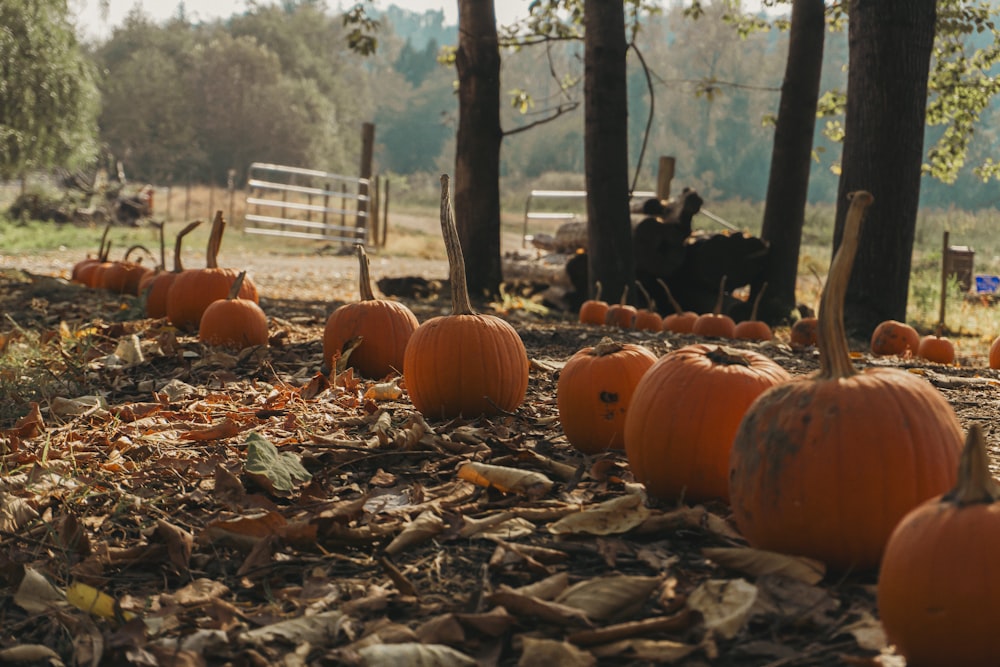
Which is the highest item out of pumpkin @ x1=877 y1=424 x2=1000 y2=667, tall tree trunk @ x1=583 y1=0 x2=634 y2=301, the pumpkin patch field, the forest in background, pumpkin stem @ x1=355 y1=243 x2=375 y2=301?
the forest in background

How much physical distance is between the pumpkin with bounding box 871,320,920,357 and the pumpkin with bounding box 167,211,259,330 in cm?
466

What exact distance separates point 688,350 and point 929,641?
1.33m

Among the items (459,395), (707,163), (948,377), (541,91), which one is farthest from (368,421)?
(541,91)

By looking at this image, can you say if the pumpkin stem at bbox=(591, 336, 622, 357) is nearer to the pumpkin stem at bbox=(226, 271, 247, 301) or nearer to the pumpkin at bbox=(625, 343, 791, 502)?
the pumpkin at bbox=(625, 343, 791, 502)

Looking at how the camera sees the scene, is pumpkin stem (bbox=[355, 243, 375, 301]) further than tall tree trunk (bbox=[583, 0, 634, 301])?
No

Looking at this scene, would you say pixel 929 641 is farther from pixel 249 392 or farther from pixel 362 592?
pixel 249 392

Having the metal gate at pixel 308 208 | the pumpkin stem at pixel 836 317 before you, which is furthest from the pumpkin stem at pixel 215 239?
the metal gate at pixel 308 208

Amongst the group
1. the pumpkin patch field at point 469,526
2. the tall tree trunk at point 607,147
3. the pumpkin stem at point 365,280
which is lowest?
the pumpkin patch field at point 469,526

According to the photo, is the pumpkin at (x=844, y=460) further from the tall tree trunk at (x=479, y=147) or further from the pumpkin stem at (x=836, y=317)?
the tall tree trunk at (x=479, y=147)

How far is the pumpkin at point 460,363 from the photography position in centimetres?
389

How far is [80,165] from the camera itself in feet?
113

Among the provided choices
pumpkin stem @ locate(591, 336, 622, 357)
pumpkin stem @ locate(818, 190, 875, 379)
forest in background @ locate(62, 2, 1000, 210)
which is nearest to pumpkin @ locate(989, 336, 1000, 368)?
pumpkin stem @ locate(591, 336, 622, 357)

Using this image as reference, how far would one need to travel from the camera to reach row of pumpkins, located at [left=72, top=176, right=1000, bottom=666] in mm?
1835

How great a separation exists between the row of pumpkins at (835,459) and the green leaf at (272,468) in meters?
0.95
